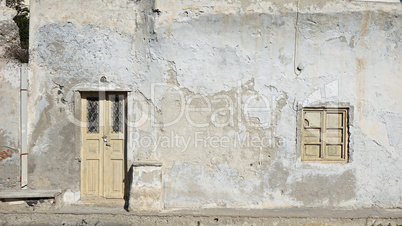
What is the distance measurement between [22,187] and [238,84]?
382 centimetres

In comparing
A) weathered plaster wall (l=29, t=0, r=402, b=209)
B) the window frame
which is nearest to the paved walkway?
weathered plaster wall (l=29, t=0, r=402, b=209)

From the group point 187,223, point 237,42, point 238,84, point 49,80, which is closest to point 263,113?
point 238,84

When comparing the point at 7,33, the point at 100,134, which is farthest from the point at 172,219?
the point at 7,33

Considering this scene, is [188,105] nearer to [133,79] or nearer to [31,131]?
[133,79]

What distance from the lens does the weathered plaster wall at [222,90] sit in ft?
20.4

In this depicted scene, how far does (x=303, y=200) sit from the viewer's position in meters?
6.26

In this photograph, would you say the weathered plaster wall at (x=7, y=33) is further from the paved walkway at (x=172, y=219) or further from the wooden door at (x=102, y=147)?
the paved walkway at (x=172, y=219)

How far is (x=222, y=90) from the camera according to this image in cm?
625

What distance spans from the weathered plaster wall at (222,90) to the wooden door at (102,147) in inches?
8.4

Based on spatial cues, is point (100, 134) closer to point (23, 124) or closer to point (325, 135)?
point (23, 124)

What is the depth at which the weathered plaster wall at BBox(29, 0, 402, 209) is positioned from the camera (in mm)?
6203

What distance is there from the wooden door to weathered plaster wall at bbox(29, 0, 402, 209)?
21 cm

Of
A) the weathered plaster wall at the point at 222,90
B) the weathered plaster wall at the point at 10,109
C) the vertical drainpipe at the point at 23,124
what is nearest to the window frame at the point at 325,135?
the weathered plaster wall at the point at 222,90


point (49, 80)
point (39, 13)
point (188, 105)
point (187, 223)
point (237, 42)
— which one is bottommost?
point (187, 223)
